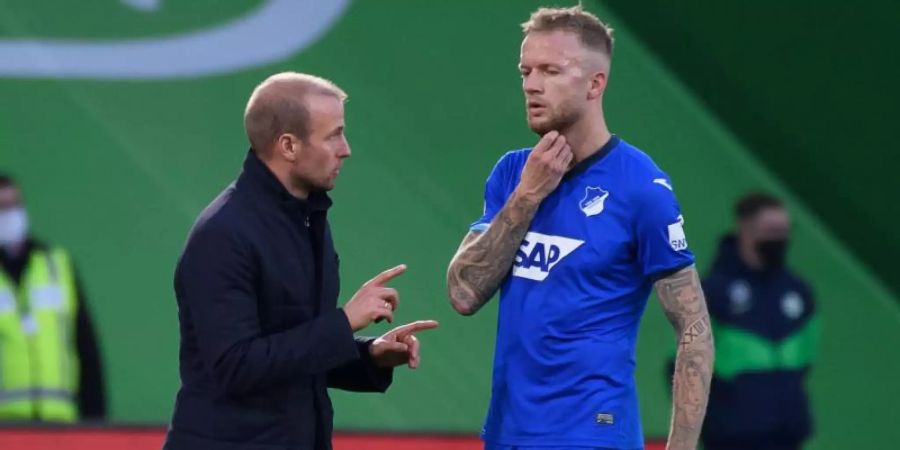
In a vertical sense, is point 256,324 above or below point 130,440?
above

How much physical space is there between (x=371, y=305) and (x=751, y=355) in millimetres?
2769

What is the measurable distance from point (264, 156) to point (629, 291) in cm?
72

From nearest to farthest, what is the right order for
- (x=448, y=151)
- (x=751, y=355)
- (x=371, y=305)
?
(x=371, y=305) → (x=751, y=355) → (x=448, y=151)

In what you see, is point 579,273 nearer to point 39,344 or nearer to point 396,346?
point 396,346

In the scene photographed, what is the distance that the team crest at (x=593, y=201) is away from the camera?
3.10m

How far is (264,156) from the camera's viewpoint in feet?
10.2

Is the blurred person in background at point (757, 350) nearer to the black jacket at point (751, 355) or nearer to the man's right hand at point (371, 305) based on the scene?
the black jacket at point (751, 355)

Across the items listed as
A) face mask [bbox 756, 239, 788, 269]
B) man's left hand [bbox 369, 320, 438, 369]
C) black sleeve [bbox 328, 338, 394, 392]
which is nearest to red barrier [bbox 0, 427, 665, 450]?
face mask [bbox 756, 239, 788, 269]

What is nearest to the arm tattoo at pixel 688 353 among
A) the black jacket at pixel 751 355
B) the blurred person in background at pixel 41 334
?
the black jacket at pixel 751 355

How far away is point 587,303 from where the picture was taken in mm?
3070

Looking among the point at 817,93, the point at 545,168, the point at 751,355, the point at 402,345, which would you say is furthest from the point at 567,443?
the point at 817,93

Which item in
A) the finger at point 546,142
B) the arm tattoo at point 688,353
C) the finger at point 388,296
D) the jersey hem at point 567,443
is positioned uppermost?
the finger at point 546,142

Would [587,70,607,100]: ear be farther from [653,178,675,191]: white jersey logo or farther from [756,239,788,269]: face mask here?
[756,239,788,269]: face mask

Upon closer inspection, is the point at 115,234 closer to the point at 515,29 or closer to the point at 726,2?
the point at 515,29
